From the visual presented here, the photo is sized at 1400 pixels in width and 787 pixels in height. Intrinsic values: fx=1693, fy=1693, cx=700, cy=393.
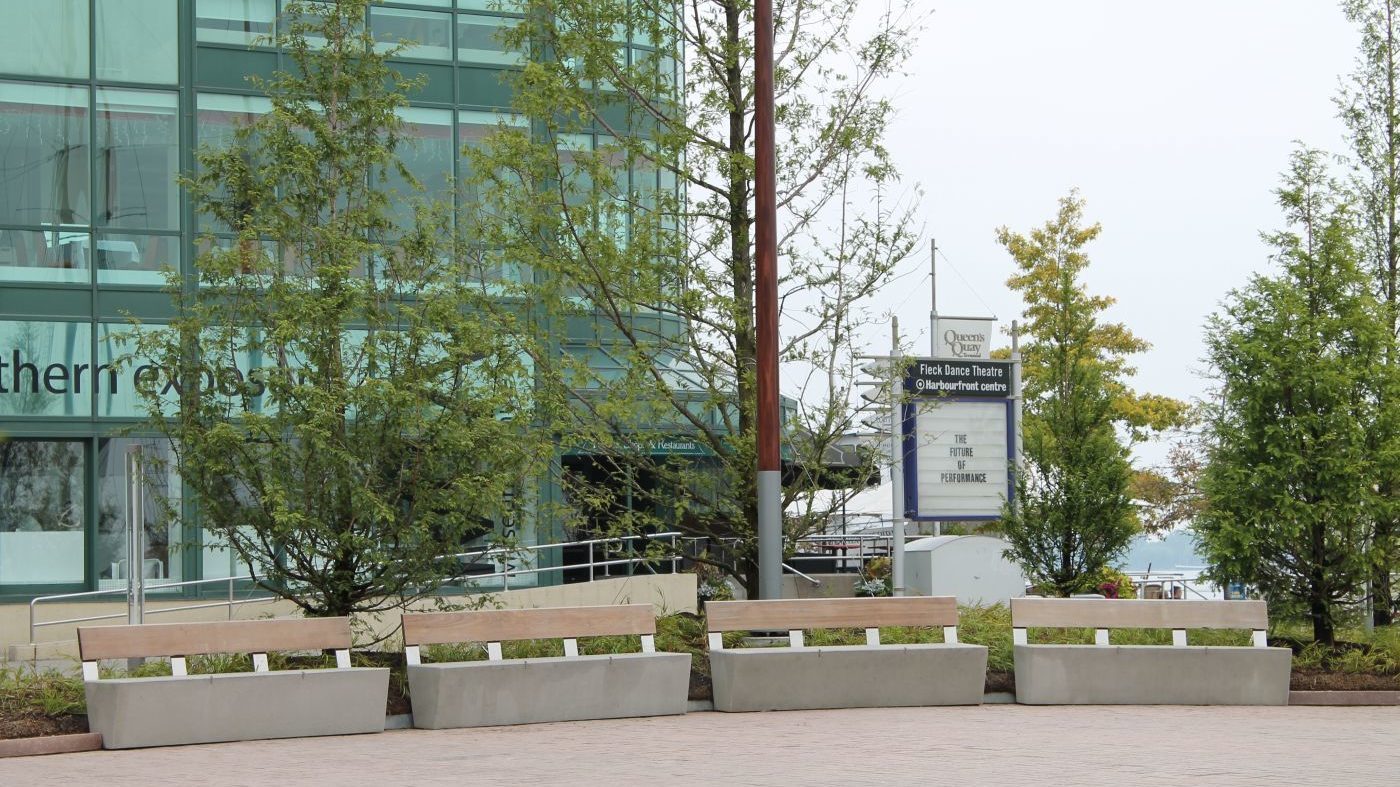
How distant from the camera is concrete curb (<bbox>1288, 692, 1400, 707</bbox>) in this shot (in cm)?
1490

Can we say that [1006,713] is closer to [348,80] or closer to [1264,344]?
[1264,344]

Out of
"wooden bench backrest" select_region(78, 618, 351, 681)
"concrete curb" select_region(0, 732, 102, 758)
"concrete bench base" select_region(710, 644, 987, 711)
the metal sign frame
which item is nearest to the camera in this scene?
"concrete curb" select_region(0, 732, 102, 758)

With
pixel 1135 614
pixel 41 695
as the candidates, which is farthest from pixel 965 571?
pixel 41 695

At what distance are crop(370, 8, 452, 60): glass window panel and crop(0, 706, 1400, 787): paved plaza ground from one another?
1602cm

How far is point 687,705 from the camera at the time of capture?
1379 centimetres

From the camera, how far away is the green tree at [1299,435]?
1636cm

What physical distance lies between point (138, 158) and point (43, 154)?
1.33 metres

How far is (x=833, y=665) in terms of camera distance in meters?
13.8

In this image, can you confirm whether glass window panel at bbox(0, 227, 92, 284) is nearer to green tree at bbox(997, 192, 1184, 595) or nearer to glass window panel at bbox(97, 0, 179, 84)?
glass window panel at bbox(97, 0, 179, 84)

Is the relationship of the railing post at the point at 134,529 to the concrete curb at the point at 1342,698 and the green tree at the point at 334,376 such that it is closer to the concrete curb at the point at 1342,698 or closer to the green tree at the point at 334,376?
the green tree at the point at 334,376

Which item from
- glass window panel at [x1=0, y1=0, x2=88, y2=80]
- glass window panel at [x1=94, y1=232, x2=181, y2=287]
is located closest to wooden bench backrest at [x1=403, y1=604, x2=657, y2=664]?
glass window panel at [x1=94, y1=232, x2=181, y2=287]

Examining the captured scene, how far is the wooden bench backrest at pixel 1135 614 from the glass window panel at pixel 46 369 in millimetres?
15554

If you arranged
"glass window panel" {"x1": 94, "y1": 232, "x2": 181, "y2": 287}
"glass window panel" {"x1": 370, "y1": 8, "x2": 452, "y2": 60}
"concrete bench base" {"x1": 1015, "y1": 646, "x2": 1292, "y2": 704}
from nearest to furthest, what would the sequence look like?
"concrete bench base" {"x1": 1015, "y1": 646, "x2": 1292, "y2": 704}, "glass window panel" {"x1": 94, "y1": 232, "x2": 181, "y2": 287}, "glass window panel" {"x1": 370, "y1": 8, "x2": 452, "y2": 60}

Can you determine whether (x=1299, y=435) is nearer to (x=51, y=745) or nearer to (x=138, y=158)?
(x=51, y=745)
